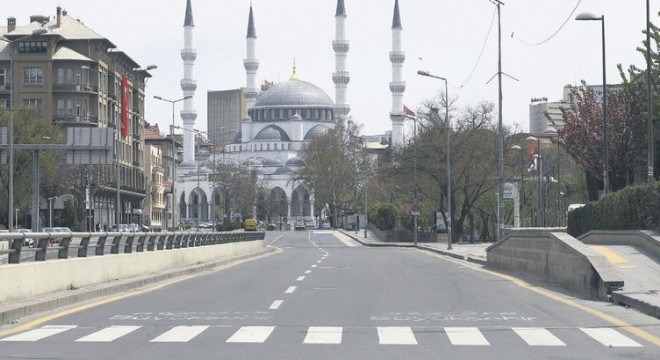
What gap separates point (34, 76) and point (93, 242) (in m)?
86.4

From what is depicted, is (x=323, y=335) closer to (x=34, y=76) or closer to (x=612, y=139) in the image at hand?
(x=612, y=139)

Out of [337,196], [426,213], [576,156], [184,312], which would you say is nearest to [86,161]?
[576,156]

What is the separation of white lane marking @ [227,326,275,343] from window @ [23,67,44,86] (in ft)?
317

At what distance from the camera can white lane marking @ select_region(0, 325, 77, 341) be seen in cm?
1363

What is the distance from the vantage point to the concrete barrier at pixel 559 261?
20.7m

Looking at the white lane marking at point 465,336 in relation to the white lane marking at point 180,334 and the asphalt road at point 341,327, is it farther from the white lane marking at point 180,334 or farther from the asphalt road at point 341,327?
the white lane marking at point 180,334

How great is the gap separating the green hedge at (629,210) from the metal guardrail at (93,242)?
40.4ft

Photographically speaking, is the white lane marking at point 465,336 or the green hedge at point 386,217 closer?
the white lane marking at point 465,336

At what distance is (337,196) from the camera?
158500 millimetres

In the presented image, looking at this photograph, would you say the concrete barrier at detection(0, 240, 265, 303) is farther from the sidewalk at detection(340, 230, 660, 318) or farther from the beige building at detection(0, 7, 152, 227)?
the beige building at detection(0, 7, 152, 227)

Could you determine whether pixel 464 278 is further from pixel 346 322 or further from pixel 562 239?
pixel 346 322

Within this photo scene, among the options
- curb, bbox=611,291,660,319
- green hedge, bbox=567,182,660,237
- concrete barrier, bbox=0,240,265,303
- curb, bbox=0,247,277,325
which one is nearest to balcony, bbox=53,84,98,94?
concrete barrier, bbox=0,240,265,303

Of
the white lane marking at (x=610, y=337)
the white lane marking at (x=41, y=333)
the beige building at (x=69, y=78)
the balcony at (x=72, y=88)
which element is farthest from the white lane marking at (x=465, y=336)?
the balcony at (x=72, y=88)

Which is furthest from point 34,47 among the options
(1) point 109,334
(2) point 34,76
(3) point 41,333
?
(1) point 109,334
